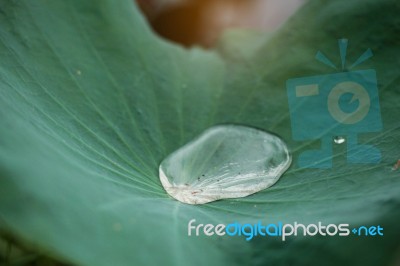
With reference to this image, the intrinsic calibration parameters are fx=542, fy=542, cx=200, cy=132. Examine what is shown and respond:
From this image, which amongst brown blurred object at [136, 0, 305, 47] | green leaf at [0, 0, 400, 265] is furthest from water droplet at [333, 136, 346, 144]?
brown blurred object at [136, 0, 305, 47]

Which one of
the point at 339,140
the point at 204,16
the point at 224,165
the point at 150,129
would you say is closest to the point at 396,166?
the point at 339,140

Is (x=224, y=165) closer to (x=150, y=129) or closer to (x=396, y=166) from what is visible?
(x=150, y=129)

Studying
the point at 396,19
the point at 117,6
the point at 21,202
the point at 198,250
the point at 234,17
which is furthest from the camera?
the point at 234,17

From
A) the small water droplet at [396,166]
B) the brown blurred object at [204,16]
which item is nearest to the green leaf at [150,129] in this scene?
the small water droplet at [396,166]

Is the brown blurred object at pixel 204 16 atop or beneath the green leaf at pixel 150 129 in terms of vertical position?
atop

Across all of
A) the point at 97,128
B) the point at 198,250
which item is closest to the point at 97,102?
the point at 97,128

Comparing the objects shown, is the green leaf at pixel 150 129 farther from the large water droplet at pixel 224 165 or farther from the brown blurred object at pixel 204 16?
the brown blurred object at pixel 204 16

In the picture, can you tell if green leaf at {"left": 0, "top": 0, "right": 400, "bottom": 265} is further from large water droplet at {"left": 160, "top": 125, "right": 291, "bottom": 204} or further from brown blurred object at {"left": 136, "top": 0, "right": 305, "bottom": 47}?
brown blurred object at {"left": 136, "top": 0, "right": 305, "bottom": 47}

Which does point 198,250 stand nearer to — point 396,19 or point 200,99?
point 200,99
